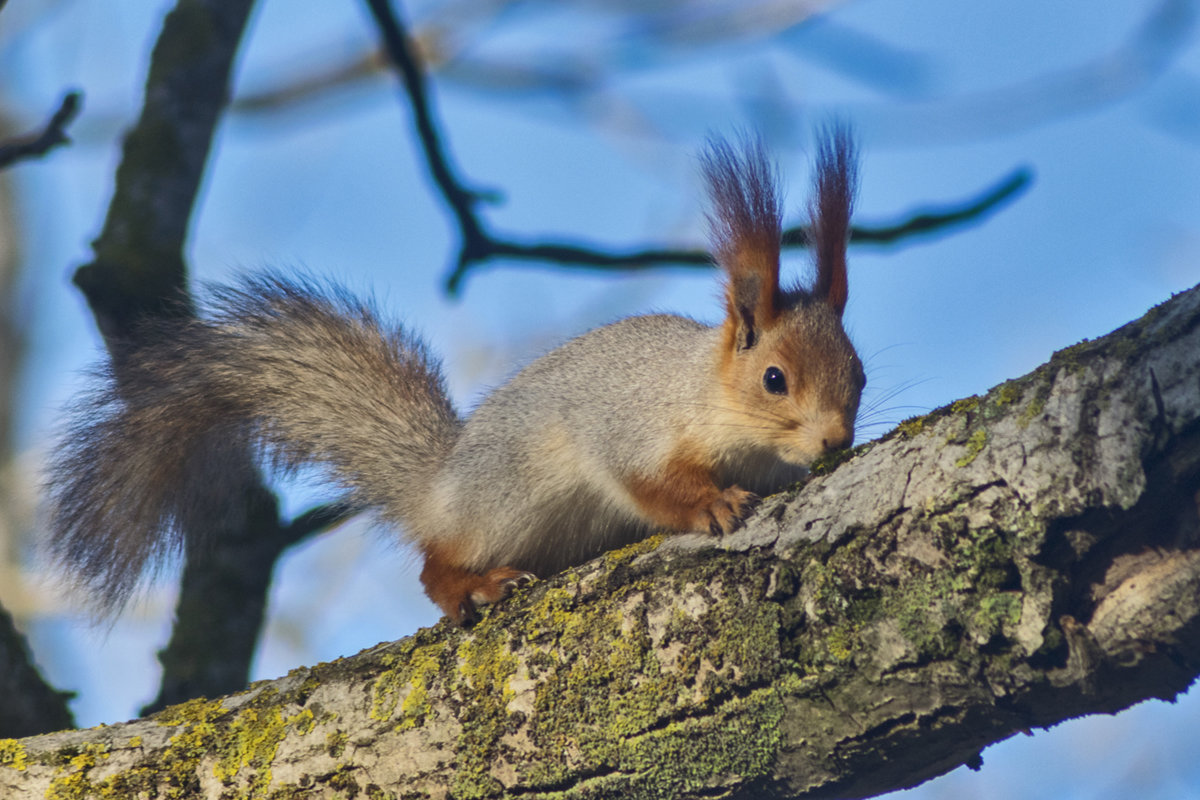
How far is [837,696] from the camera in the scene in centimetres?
171

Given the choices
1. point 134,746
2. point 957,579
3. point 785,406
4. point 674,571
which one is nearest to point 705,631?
point 674,571

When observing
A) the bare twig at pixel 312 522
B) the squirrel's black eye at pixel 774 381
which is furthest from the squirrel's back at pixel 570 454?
the bare twig at pixel 312 522

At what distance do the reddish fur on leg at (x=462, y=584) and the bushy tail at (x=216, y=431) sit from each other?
1.08 feet

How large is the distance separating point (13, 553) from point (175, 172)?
4760 millimetres

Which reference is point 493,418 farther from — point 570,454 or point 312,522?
point 312,522

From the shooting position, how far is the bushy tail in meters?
3.21

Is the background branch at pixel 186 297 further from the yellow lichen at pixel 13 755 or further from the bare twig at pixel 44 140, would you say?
the yellow lichen at pixel 13 755

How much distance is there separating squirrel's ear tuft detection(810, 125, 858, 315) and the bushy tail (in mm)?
1293

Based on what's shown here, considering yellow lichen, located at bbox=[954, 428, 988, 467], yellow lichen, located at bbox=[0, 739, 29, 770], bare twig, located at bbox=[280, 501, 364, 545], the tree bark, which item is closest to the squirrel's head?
the tree bark

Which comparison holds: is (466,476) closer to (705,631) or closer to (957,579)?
(705,631)

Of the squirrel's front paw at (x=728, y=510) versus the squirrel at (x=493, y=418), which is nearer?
the squirrel's front paw at (x=728, y=510)

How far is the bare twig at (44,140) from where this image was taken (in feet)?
10.1

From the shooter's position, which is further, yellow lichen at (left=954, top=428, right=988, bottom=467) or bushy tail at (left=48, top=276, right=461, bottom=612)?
bushy tail at (left=48, top=276, right=461, bottom=612)

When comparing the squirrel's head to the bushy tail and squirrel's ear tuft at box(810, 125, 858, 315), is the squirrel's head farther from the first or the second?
the bushy tail
